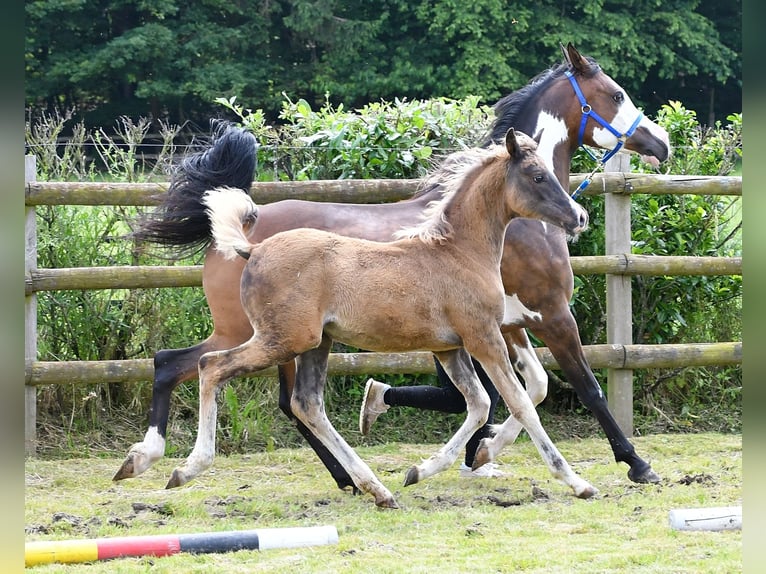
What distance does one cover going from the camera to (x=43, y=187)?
602 centimetres

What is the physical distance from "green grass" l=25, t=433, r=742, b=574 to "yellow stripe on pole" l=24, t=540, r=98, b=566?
0.13 feet

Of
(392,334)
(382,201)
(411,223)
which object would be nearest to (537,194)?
(411,223)

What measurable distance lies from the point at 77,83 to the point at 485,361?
82.3 ft

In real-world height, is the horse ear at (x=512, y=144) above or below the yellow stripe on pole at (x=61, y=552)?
above

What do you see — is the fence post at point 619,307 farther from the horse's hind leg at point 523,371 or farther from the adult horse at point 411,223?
the horse's hind leg at point 523,371

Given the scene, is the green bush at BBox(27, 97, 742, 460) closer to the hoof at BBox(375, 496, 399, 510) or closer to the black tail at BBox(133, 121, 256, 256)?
the black tail at BBox(133, 121, 256, 256)

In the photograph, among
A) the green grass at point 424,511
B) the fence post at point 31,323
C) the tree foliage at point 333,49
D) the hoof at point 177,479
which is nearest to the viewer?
the green grass at point 424,511

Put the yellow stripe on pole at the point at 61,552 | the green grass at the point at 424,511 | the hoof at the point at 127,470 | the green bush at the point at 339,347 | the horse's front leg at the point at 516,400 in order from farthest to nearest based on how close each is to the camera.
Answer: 1. the green bush at the point at 339,347
2. the hoof at the point at 127,470
3. the horse's front leg at the point at 516,400
4. the green grass at the point at 424,511
5. the yellow stripe on pole at the point at 61,552

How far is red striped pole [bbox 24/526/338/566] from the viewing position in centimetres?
352

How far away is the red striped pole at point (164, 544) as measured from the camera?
11.5 ft

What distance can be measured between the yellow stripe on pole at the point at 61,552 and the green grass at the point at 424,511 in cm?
4

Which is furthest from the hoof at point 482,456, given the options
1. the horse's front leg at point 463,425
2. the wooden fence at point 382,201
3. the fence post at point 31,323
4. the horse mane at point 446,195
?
the fence post at point 31,323

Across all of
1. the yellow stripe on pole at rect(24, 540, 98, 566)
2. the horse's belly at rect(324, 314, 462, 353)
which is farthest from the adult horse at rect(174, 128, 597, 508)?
the yellow stripe on pole at rect(24, 540, 98, 566)
